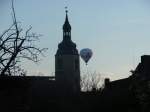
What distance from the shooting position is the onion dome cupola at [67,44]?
323 ft

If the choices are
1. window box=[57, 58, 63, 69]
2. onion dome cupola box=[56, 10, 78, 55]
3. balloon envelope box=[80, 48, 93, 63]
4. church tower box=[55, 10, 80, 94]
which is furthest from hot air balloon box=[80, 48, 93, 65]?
window box=[57, 58, 63, 69]

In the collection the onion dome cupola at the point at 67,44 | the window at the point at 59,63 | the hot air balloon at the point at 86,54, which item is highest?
the onion dome cupola at the point at 67,44

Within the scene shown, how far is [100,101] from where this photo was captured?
42188mm

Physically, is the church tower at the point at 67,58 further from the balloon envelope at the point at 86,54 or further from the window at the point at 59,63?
the balloon envelope at the point at 86,54

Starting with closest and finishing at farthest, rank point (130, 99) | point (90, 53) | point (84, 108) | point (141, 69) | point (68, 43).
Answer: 1. point (130, 99)
2. point (84, 108)
3. point (141, 69)
4. point (90, 53)
5. point (68, 43)

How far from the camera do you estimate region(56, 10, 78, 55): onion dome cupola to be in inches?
3878

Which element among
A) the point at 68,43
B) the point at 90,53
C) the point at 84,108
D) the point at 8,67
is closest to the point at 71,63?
the point at 68,43

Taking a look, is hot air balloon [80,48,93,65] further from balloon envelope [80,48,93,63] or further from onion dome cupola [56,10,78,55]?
onion dome cupola [56,10,78,55]

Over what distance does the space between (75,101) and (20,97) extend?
37.7 ft

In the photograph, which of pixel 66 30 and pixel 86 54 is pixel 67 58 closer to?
pixel 66 30

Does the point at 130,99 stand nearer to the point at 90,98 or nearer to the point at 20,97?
the point at 90,98

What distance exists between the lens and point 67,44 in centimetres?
10038

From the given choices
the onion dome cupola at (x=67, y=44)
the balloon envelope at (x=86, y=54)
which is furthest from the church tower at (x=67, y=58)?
the balloon envelope at (x=86, y=54)

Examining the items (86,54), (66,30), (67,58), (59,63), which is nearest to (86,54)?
(86,54)
